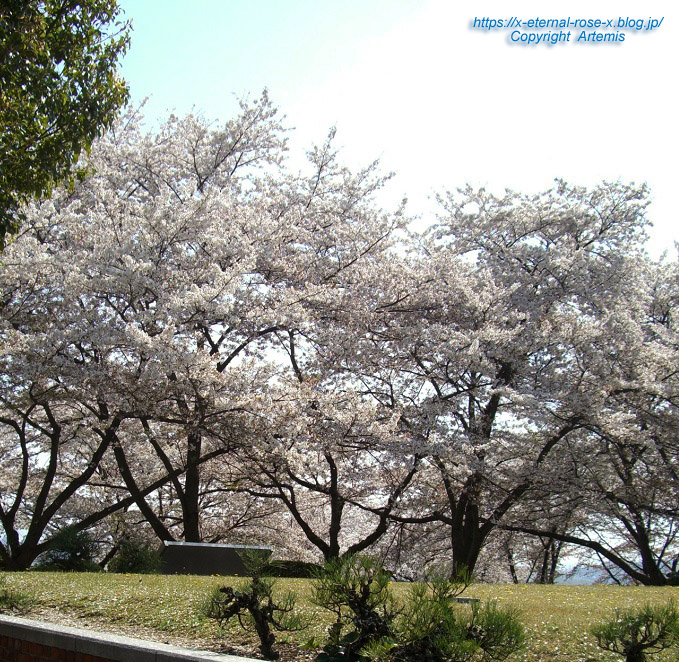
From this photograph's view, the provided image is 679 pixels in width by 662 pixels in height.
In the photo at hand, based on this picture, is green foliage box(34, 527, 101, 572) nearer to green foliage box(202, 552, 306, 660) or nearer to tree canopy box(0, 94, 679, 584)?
tree canopy box(0, 94, 679, 584)

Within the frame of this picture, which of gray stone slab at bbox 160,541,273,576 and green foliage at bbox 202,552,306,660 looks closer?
green foliage at bbox 202,552,306,660

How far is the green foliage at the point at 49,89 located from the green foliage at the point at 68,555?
22.1ft

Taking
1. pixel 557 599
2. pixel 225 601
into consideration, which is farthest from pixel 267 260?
pixel 225 601

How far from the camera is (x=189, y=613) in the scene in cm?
622

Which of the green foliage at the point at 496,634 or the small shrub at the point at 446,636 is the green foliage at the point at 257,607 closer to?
the small shrub at the point at 446,636

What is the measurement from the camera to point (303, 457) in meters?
13.8

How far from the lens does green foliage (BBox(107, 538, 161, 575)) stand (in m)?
12.1

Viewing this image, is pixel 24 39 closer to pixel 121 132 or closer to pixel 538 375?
pixel 121 132

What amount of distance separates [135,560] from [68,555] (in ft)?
4.44

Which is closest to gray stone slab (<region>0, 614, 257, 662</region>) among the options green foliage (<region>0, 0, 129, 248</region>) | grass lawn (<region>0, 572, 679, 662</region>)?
grass lawn (<region>0, 572, 679, 662</region>)

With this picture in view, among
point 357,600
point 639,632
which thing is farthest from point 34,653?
point 639,632

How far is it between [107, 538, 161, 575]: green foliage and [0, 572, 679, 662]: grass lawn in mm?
2891

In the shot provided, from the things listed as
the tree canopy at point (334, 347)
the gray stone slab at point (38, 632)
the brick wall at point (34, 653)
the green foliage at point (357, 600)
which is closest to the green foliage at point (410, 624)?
the green foliage at point (357, 600)

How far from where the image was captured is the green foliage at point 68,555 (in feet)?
40.5
